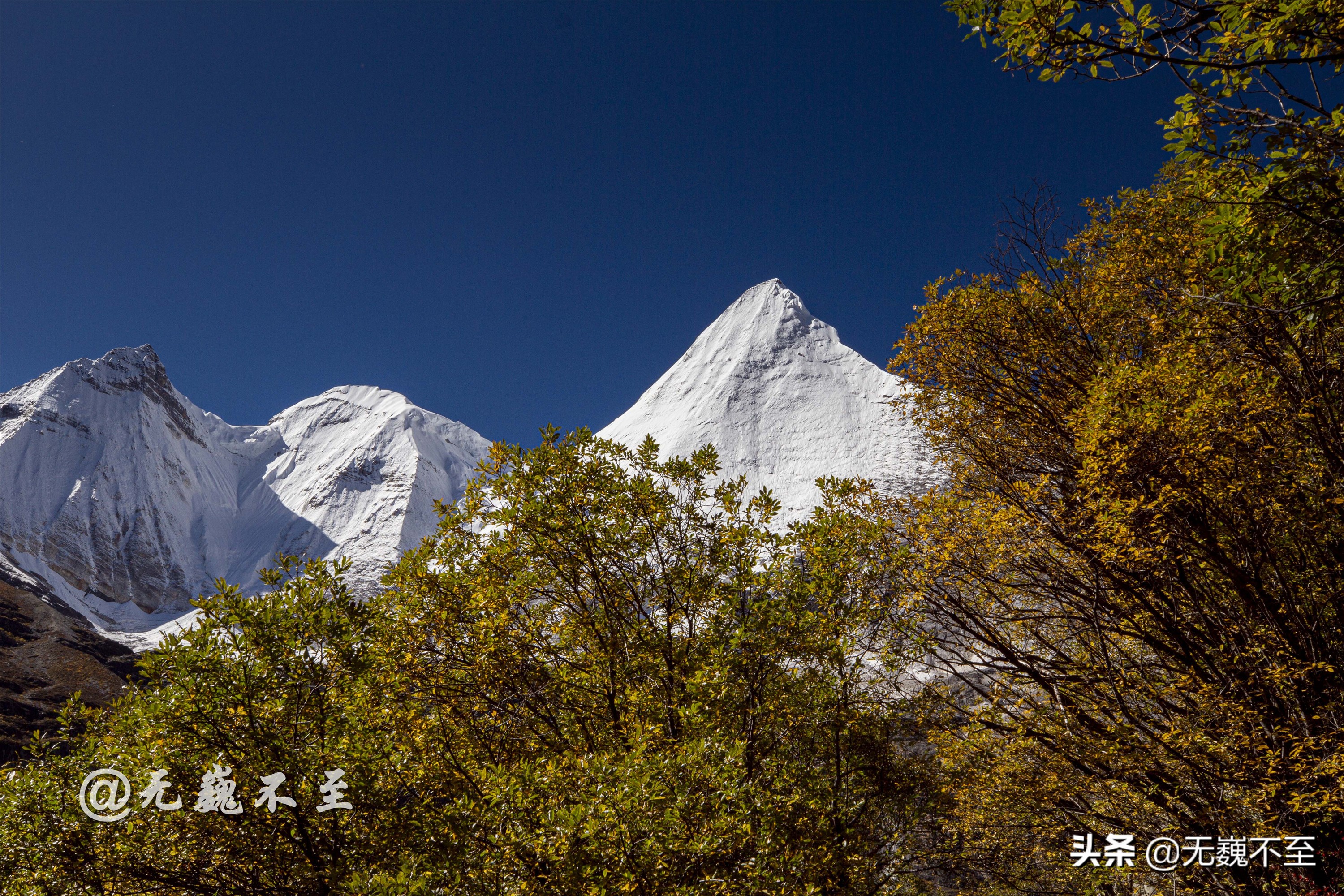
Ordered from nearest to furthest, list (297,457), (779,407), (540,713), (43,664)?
1. (540,713)
2. (43,664)
3. (779,407)
4. (297,457)

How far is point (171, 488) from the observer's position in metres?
134

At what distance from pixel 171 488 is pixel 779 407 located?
134983mm

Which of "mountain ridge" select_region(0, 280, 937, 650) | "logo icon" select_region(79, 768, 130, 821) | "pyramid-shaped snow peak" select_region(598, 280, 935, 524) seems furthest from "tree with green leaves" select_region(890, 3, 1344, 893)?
"mountain ridge" select_region(0, 280, 937, 650)

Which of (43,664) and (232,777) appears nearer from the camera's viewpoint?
(232,777)

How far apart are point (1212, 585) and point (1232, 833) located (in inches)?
101

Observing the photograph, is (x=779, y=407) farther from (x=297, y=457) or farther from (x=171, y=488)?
(x=171, y=488)

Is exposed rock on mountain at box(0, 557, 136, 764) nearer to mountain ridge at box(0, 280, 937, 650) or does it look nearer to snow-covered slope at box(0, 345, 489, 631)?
mountain ridge at box(0, 280, 937, 650)

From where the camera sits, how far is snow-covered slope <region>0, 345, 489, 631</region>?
376 ft

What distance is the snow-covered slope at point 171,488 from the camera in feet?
376

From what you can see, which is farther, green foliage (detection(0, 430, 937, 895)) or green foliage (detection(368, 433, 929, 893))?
green foliage (detection(368, 433, 929, 893))

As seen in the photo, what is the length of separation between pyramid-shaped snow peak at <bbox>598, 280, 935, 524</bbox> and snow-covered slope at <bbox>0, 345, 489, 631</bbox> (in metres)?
50.4

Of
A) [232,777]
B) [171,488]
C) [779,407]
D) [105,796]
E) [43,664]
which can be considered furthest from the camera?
[171,488]

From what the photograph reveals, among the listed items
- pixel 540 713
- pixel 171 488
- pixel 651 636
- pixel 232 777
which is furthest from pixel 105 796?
pixel 171 488

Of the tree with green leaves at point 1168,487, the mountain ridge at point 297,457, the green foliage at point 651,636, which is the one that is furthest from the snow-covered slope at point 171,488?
the tree with green leaves at point 1168,487
